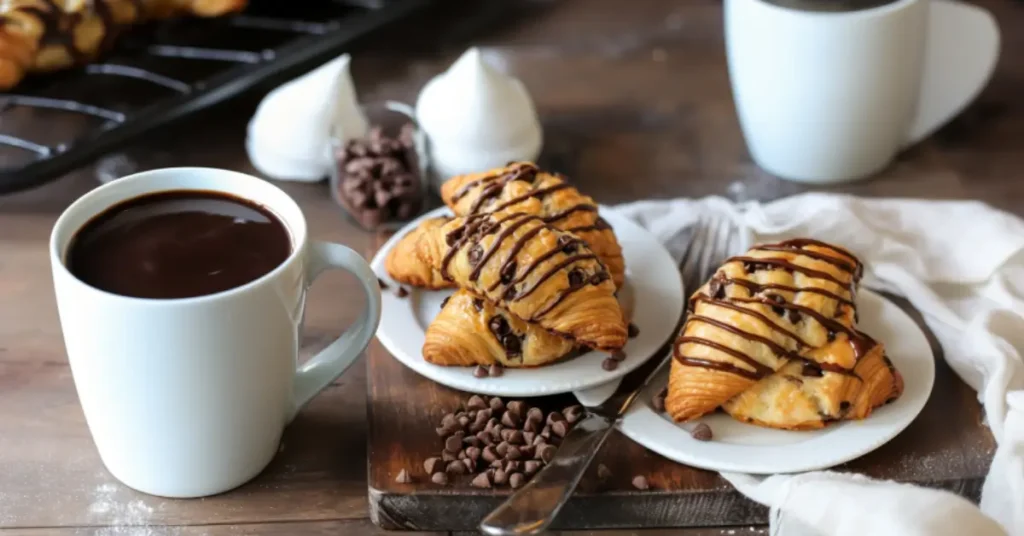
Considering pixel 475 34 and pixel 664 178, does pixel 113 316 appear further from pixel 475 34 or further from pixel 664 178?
pixel 475 34

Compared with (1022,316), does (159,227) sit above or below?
above

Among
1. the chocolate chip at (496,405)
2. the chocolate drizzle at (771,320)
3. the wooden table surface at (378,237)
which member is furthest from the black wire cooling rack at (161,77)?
the chocolate drizzle at (771,320)

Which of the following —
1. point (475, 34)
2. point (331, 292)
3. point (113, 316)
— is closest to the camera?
point (113, 316)

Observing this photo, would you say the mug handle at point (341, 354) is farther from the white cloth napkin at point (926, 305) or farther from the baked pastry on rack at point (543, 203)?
the white cloth napkin at point (926, 305)

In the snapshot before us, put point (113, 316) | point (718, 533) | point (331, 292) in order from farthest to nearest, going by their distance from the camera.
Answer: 1. point (331, 292)
2. point (718, 533)
3. point (113, 316)

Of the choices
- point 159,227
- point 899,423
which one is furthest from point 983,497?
point 159,227

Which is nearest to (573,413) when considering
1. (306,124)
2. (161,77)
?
(306,124)

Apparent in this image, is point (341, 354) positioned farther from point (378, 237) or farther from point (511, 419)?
point (378, 237)

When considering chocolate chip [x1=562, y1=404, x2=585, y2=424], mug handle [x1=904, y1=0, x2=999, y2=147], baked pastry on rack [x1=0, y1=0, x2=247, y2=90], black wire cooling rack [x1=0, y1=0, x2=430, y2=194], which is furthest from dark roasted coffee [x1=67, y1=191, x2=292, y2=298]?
mug handle [x1=904, y1=0, x2=999, y2=147]

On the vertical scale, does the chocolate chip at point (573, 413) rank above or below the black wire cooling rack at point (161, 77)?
below
